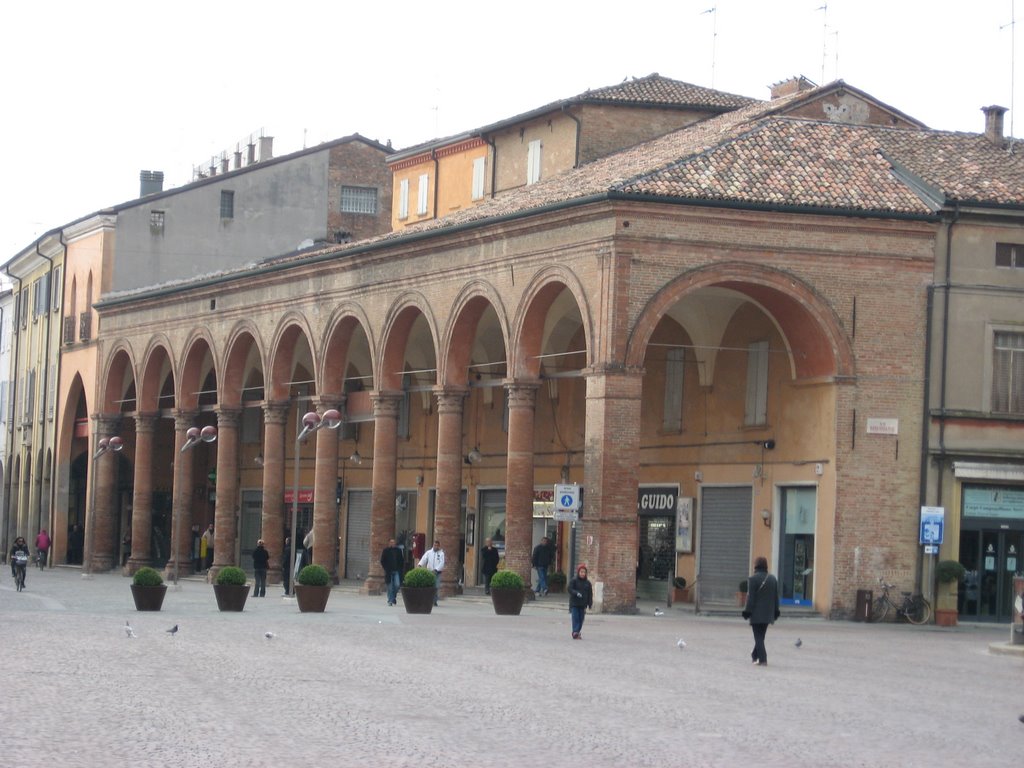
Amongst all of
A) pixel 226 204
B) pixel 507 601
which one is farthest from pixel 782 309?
pixel 226 204

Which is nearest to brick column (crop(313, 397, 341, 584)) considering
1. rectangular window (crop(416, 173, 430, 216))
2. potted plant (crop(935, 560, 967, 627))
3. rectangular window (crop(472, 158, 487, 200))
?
rectangular window (crop(472, 158, 487, 200))

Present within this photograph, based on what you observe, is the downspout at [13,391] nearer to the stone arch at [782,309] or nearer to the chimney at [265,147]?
the chimney at [265,147]

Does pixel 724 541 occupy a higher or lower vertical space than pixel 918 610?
higher

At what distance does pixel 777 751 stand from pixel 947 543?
22.3m

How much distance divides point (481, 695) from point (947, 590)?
19398mm

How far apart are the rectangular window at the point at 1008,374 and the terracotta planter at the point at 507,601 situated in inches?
397

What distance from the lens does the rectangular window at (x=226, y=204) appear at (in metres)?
60.2

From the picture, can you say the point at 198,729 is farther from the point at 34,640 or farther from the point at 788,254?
the point at 788,254

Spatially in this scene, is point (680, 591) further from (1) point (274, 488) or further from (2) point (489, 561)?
(1) point (274, 488)

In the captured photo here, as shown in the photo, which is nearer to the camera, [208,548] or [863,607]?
[863,607]

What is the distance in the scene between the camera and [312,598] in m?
32.7

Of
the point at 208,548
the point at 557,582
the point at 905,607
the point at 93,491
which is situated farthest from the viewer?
the point at 93,491

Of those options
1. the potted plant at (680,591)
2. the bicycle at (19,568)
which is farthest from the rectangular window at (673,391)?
the bicycle at (19,568)

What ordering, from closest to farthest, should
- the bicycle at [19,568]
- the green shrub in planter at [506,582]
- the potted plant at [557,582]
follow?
the green shrub in planter at [506,582], the bicycle at [19,568], the potted plant at [557,582]
